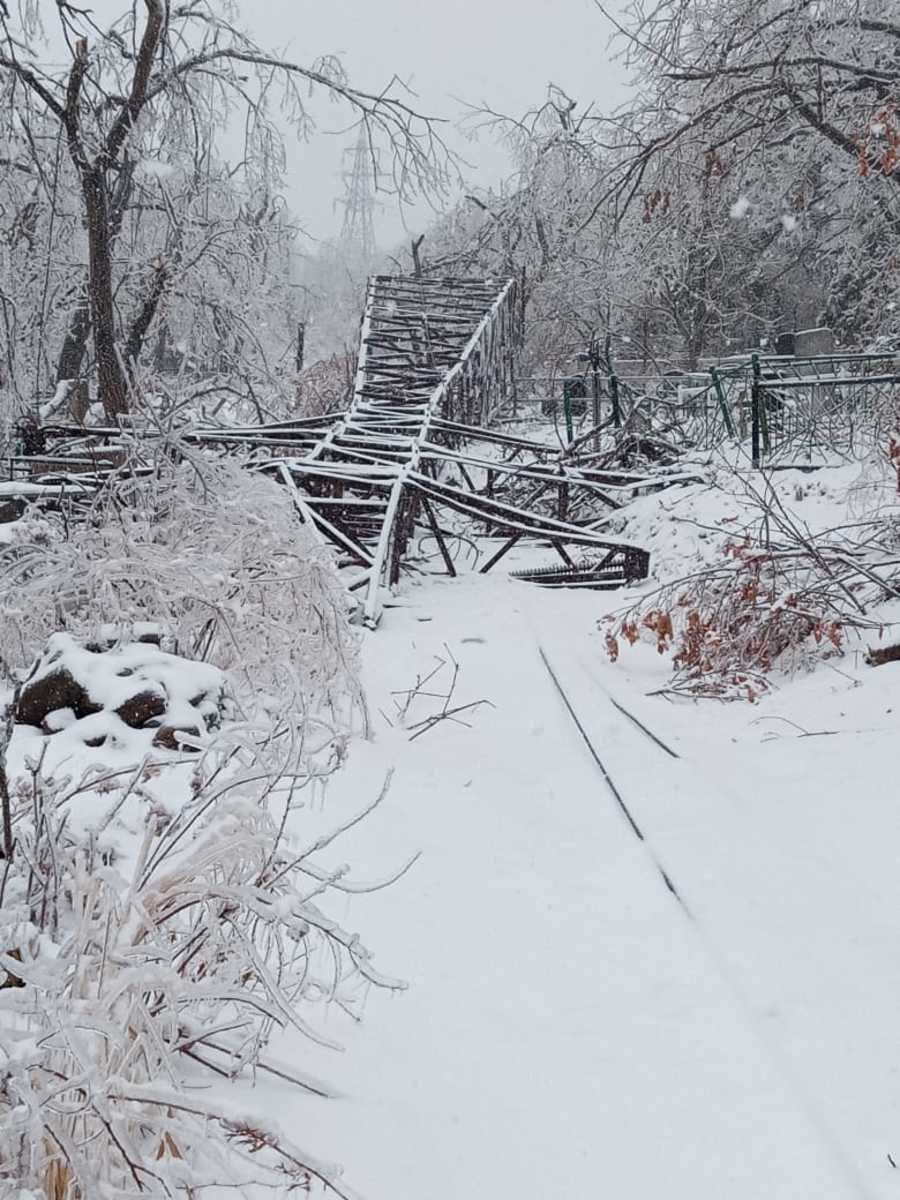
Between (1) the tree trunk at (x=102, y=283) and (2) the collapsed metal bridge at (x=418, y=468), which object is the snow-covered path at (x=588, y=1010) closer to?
(2) the collapsed metal bridge at (x=418, y=468)

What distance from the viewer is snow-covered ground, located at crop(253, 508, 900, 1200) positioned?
1932 millimetres

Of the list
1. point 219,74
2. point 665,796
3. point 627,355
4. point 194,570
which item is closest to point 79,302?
point 219,74

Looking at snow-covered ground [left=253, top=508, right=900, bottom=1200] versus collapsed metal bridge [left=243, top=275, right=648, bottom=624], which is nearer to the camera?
snow-covered ground [left=253, top=508, right=900, bottom=1200]

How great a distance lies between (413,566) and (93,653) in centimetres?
629

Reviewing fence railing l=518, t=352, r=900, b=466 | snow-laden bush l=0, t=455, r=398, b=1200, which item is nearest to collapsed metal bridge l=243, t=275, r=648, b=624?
fence railing l=518, t=352, r=900, b=466

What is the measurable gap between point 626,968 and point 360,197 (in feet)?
29.6

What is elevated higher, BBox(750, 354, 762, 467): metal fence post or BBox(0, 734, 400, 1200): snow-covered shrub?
BBox(750, 354, 762, 467): metal fence post

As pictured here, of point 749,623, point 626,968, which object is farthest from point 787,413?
point 626,968

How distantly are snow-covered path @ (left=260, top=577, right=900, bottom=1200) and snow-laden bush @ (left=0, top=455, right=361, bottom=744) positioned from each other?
86cm

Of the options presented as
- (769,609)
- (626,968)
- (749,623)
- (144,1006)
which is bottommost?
(626,968)

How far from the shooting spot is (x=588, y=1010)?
2.49 meters

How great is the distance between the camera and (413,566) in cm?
1061

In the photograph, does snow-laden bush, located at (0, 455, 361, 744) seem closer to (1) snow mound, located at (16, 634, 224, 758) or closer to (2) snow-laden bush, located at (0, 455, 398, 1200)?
(1) snow mound, located at (16, 634, 224, 758)

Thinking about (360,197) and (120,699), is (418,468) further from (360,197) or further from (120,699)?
(120,699)
